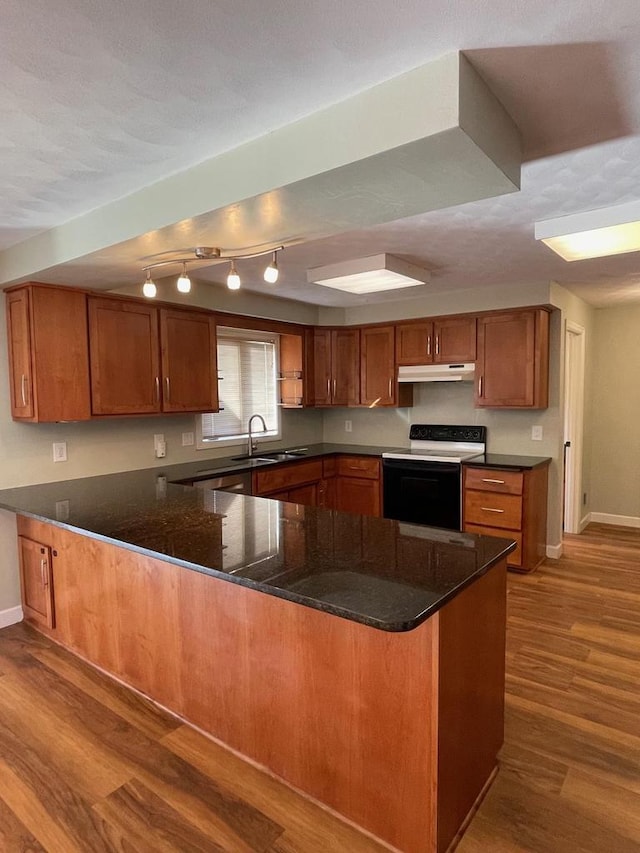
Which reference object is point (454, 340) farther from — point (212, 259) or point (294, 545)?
point (294, 545)

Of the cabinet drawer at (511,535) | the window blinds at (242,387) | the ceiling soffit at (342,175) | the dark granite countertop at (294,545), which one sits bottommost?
the cabinet drawer at (511,535)

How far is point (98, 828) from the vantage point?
1757 mm

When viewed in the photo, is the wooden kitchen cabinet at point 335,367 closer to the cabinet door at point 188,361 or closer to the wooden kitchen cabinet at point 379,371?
the wooden kitchen cabinet at point 379,371

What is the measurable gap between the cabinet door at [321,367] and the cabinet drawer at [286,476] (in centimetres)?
73

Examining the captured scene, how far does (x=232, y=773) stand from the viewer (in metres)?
1.98

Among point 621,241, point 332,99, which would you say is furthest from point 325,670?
point 621,241

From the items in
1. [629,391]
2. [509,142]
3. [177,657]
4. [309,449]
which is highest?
[509,142]

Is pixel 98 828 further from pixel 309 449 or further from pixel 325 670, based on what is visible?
pixel 309 449

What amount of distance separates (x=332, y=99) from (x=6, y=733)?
9.15 feet

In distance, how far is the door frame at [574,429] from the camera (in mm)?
4875

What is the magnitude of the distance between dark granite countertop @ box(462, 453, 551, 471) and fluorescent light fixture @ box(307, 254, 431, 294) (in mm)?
1524

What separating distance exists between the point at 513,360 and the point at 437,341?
27.3 inches

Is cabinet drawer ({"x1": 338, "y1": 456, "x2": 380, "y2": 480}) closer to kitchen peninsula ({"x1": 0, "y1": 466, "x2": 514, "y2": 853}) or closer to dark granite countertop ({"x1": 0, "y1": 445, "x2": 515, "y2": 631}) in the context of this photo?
dark granite countertop ({"x1": 0, "y1": 445, "x2": 515, "y2": 631})

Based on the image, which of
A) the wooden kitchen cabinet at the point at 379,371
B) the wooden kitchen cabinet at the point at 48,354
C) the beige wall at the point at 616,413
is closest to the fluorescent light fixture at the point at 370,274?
the wooden kitchen cabinet at the point at 379,371
